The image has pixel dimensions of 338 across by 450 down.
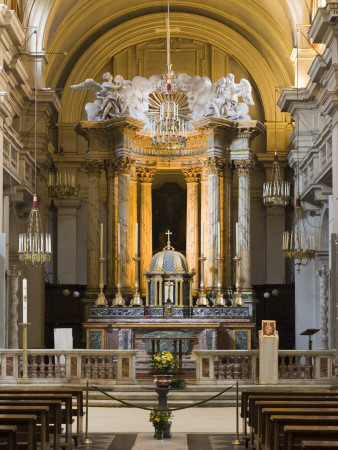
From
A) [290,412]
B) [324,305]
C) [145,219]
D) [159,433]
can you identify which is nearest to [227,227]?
[145,219]

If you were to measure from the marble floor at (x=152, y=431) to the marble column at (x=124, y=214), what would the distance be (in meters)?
9.02

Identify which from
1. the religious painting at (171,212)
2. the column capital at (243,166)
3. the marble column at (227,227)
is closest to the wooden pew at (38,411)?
the marble column at (227,227)

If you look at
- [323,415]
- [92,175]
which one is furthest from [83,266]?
[323,415]

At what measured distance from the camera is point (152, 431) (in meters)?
14.5

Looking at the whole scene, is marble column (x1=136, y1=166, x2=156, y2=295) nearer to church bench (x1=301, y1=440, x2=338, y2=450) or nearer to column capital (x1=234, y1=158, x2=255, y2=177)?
column capital (x1=234, y1=158, x2=255, y2=177)

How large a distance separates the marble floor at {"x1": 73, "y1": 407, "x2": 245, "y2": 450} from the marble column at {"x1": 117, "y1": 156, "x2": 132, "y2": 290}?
902cm

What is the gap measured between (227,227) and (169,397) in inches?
378

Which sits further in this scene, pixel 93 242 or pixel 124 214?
pixel 93 242

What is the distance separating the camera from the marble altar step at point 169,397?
59.3 ft

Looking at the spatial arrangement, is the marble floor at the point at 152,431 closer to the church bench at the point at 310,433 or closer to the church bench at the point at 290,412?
the church bench at the point at 290,412

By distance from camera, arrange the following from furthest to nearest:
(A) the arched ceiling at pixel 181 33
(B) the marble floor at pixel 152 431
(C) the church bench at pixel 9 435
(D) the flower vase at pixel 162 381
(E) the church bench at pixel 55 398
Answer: (A) the arched ceiling at pixel 181 33 < (D) the flower vase at pixel 162 381 < (B) the marble floor at pixel 152 431 < (E) the church bench at pixel 55 398 < (C) the church bench at pixel 9 435

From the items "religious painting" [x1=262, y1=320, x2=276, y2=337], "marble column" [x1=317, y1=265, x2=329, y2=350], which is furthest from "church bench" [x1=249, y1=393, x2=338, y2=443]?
"marble column" [x1=317, y1=265, x2=329, y2=350]

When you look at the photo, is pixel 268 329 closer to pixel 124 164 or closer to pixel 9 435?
pixel 124 164

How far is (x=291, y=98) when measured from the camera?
1057 inches
